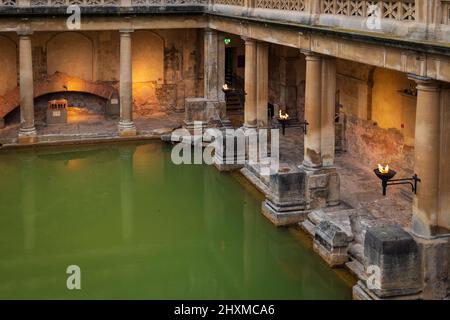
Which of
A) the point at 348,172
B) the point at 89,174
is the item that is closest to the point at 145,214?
the point at 89,174

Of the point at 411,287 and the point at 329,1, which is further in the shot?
the point at 329,1

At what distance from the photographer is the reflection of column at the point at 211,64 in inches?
932

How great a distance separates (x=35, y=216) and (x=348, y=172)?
8.09 m

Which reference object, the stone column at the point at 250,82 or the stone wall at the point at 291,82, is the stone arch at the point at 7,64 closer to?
the stone wall at the point at 291,82

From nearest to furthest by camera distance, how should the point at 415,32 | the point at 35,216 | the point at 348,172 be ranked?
1. the point at 415,32
2. the point at 35,216
3. the point at 348,172

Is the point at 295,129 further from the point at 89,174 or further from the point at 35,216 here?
the point at 35,216

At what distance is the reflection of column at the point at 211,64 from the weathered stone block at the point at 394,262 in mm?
14182

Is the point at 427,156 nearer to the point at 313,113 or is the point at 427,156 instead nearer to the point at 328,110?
the point at 328,110

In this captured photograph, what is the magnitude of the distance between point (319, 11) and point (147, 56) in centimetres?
1395

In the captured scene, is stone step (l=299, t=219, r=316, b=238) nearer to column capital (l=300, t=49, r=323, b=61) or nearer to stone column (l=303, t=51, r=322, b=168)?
stone column (l=303, t=51, r=322, b=168)

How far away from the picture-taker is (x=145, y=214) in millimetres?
15664

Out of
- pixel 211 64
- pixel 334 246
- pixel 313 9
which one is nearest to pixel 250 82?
pixel 211 64

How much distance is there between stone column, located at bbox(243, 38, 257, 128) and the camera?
19.2 m

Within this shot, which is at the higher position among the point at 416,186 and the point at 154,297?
the point at 416,186
